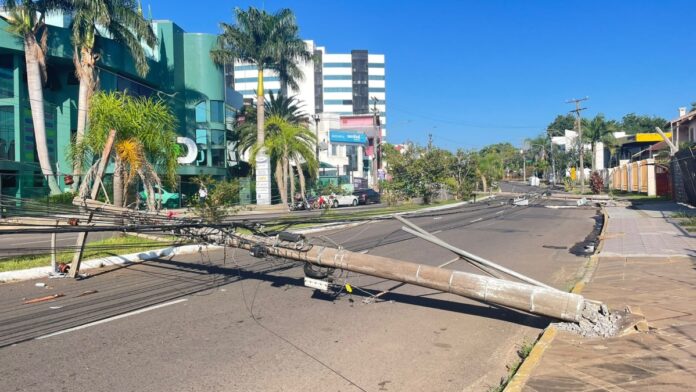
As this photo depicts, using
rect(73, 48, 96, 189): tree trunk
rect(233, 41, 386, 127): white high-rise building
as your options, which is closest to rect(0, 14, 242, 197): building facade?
rect(73, 48, 96, 189): tree trunk

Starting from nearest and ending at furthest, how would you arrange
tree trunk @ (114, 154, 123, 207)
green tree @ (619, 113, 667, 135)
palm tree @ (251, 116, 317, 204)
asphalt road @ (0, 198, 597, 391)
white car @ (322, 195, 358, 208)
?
asphalt road @ (0, 198, 597, 391), tree trunk @ (114, 154, 123, 207), palm tree @ (251, 116, 317, 204), white car @ (322, 195, 358, 208), green tree @ (619, 113, 667, 135)

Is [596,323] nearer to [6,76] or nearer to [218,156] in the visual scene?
[6,76]

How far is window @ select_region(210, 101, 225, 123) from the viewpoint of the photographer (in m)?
47.2

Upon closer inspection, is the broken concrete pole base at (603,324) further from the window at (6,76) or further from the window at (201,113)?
the window at (201,113)

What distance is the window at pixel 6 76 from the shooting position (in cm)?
3299

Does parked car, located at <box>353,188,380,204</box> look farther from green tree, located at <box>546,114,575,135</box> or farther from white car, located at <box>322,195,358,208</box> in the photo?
green tree, located at <box>546,114,575,135</box>

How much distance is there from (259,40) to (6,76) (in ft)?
57.6

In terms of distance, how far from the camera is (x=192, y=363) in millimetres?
5508

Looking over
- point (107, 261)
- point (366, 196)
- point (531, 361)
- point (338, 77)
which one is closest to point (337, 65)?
point (338, 77)

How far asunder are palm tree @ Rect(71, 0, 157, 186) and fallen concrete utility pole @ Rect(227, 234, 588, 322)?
1099 inches

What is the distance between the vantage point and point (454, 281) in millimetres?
6441

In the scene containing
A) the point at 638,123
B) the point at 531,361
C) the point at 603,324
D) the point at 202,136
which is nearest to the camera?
the point at 531,361

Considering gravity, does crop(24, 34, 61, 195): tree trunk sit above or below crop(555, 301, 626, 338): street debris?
above

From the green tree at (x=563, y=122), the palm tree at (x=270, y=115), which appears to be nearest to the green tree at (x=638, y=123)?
the green tree at (x=563, y=122)
